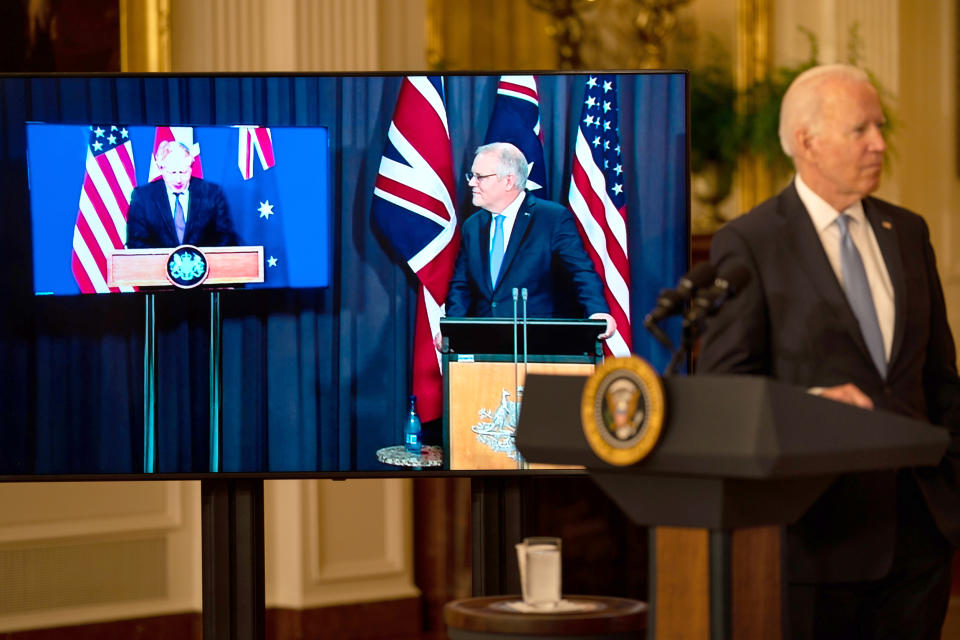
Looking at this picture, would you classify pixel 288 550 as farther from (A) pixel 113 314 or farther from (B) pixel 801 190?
(B) pixel 801 190

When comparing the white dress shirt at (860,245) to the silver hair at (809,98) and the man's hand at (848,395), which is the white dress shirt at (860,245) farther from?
the man's hand at (848,395)

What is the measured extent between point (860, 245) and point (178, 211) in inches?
67.3

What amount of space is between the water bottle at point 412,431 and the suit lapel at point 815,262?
118 cm

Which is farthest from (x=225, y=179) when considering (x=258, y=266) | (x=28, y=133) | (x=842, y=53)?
(x=842, y=53)

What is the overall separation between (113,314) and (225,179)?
1.45 feet

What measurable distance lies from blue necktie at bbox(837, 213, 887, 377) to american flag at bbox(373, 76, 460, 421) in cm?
115

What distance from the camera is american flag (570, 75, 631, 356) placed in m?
3.57

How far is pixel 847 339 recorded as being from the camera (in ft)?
8.61

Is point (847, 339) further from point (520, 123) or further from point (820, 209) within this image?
point (520, 123)

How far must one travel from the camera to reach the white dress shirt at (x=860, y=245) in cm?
270

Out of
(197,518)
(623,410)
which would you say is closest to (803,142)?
(623,410)

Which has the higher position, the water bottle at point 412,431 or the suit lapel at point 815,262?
the suit lapel at point 815,262

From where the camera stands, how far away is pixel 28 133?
3.59 meters

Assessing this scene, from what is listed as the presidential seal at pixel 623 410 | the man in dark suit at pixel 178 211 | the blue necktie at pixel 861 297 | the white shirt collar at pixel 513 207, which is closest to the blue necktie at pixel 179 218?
the man in dark suit at pixel 178 211
